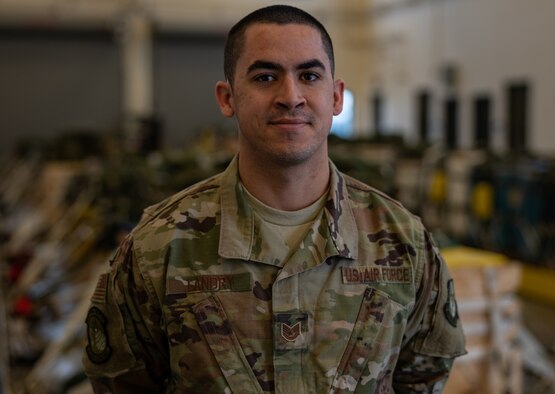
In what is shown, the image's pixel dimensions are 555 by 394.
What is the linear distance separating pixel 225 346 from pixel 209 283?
13 centimetres

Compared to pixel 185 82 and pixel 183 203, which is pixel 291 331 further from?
pixel 185 82

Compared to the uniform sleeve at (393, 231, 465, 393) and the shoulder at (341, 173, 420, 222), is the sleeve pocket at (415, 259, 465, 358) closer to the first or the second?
the uniform sleeve at (393, 231, 465, 393)

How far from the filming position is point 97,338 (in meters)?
1.72

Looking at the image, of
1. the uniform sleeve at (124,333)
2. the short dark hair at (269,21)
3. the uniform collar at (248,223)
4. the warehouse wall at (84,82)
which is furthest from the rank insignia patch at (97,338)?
the warehouse wall at (84,82)

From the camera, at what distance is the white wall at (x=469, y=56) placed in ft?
37.9

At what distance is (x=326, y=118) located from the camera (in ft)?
5.16

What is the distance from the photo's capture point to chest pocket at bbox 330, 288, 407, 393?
160 centimetres

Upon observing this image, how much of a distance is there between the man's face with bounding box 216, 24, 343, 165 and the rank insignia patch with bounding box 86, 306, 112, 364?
20.1 inches

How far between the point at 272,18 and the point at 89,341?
80 cm

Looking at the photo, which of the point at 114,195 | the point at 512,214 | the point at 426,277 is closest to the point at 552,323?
the point at 512,214

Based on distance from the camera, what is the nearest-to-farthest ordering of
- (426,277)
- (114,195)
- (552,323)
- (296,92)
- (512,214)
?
(296,92)
(426,277)
(114,195)
(552,323)
(512,214)

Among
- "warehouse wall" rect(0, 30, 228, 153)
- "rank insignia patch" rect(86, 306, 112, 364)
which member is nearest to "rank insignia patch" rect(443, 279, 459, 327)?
"rank insignia patch" rect(86, 306, 112, 364)

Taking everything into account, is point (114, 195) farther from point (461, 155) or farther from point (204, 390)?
point (461, 155)

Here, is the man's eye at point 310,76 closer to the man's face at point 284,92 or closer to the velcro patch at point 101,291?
the man's face at point 284,92
